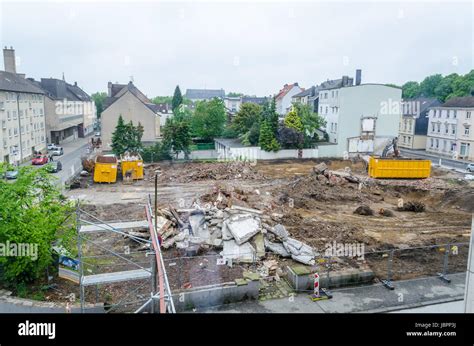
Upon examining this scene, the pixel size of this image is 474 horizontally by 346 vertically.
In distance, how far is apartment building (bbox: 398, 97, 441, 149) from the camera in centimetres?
3969

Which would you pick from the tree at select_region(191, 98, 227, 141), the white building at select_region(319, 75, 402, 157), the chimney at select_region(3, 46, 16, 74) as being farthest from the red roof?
the chimney at select_region(3, 46, 16, 74)

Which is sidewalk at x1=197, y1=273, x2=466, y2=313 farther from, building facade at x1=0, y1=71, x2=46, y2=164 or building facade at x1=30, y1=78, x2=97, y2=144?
building facade at x1=30, y1=78, x2=97, y2=144

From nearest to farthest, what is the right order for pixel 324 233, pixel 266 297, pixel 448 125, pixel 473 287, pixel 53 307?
pixel 473 287 < pixel 53 307 < pixel 266 297 < pixel 324 233 < pixel 448 125

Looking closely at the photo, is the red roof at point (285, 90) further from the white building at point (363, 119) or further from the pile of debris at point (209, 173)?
the pile of debris at point (209, 173)

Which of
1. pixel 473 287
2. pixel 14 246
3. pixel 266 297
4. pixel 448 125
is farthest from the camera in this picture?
pixel 448 125

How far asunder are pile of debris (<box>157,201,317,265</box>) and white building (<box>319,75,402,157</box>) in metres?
22.3

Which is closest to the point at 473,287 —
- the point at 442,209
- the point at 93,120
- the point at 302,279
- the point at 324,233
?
the point at 302,279

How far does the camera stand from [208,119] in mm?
37344

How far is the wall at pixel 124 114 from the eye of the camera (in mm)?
32969

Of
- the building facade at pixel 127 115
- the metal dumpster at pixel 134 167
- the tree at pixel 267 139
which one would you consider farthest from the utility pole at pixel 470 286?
the building facade at pixel 127 115

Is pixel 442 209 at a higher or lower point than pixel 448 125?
lower
